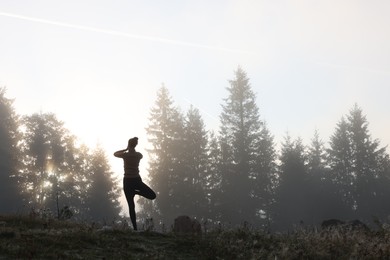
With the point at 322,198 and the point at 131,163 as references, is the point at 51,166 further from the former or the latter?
the point at 131,163

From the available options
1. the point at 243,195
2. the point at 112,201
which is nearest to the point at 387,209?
the point at 243,195

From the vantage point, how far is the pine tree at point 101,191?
143 ft

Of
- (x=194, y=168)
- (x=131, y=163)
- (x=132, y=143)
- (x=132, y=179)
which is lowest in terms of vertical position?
(x=132, y=179)

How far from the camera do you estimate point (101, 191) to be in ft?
145

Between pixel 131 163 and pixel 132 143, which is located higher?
pixel 132 143

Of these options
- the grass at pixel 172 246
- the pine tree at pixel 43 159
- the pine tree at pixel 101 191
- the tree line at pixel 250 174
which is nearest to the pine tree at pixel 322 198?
the tree line at pixel 250 174

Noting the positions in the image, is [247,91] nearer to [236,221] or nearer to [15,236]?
[236,221]

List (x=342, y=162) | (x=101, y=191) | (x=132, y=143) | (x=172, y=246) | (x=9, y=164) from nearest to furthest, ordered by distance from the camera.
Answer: (x=172, y=246), (x=132, y=143), (x=9, y=164), (x=101, y=191), (x=342, y=162)

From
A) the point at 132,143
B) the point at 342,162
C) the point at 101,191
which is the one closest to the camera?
the point at 132,143

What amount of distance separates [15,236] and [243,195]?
119ft

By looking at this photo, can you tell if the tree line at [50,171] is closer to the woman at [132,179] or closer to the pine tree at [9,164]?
the pine tree at [9,164]

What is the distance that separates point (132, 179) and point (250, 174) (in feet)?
115

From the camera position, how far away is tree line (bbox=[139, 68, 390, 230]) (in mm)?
42938

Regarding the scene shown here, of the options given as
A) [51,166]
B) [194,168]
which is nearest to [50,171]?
[51,166]
